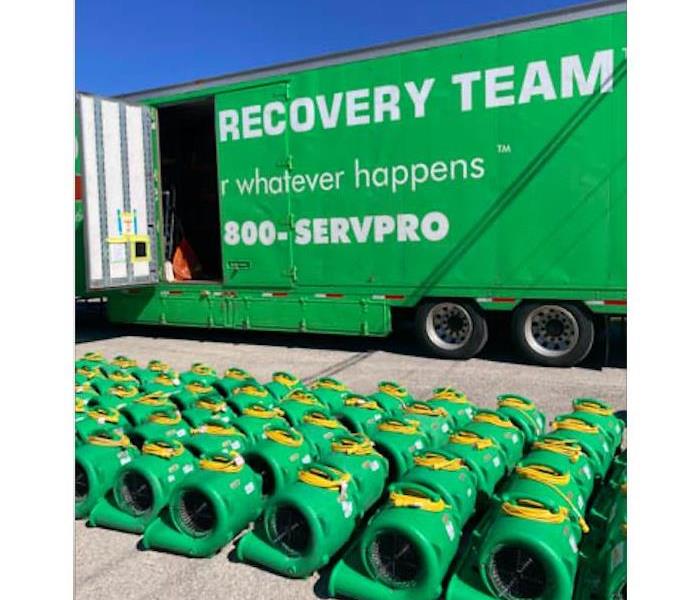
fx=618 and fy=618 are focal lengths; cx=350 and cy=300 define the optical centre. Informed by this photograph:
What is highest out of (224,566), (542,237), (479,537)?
(542,237)

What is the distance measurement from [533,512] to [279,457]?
1686 millimetres

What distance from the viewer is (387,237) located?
877 centimetres

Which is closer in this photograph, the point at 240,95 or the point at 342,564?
the point at 342,564

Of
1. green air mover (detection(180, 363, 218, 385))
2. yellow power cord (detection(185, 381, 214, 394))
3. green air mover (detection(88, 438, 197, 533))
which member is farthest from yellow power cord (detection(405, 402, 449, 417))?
green air mover (detection(180, 363, 218, 385))

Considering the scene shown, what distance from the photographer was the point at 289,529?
137 inches

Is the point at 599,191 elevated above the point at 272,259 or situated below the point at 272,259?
above

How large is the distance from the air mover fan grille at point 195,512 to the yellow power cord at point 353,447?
866 mm

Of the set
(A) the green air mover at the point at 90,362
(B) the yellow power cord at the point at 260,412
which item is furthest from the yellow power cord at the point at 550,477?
(A) the green air mover at the point at 90,362

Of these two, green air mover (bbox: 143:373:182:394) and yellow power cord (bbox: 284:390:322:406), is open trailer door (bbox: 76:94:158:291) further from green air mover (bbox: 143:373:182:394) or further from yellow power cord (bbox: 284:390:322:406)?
yellow power cord (bbox: 284:390:322:406)

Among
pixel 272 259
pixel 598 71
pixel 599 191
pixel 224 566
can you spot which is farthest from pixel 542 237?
pixel 224 566

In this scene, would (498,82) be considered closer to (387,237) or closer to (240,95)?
(387,237)

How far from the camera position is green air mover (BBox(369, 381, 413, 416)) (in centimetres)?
534

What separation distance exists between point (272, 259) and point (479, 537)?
22.8 feet

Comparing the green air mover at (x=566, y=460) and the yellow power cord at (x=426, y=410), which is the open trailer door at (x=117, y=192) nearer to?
the yellow power cord at (x=426, y=410)
